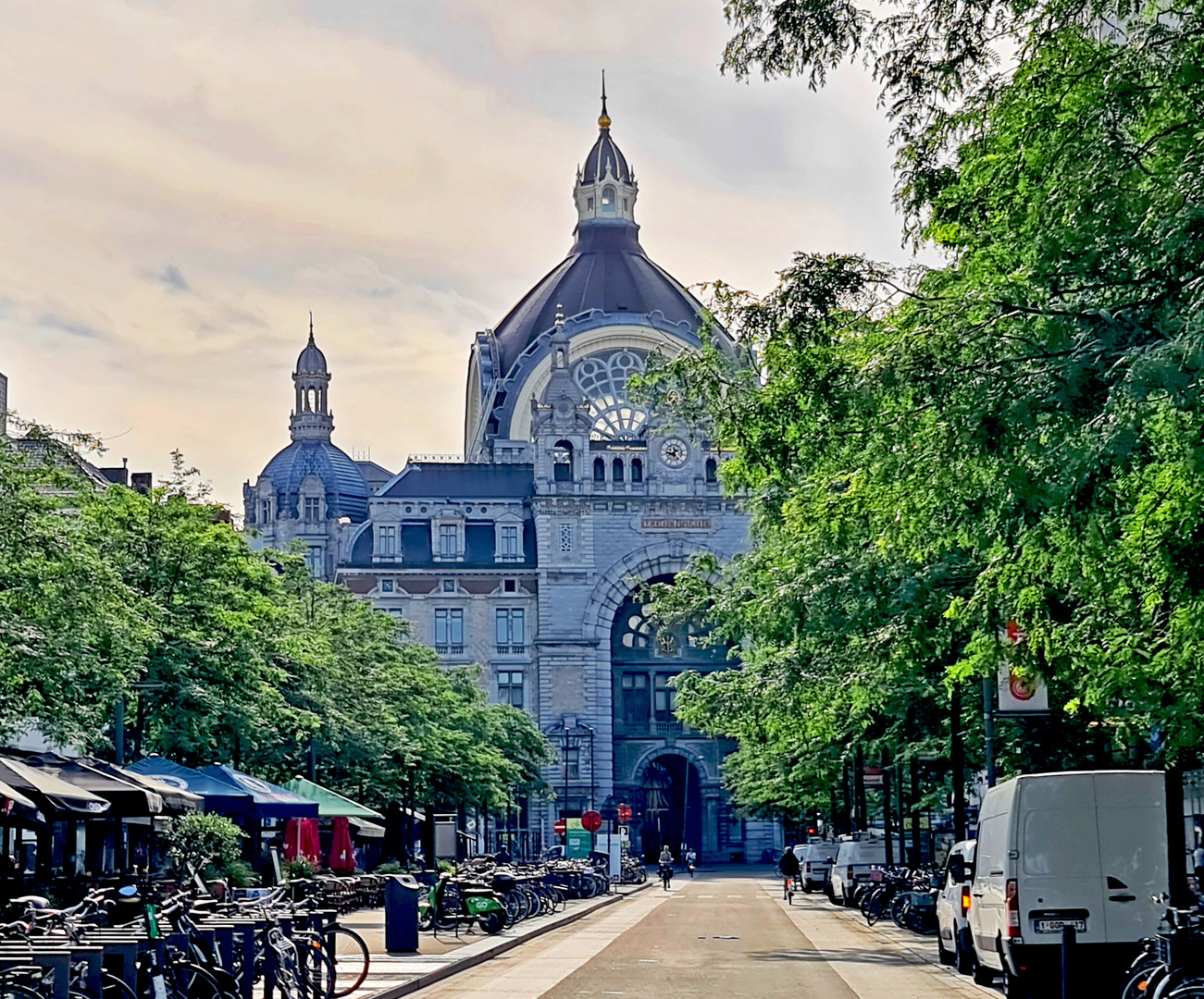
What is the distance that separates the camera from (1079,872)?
68.2 feet

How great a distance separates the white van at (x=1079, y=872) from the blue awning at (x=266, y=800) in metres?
18.1

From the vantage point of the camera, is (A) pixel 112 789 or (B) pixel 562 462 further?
(B) pixel 562 462

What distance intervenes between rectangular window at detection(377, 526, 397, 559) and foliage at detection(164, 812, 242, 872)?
80629 millimetres

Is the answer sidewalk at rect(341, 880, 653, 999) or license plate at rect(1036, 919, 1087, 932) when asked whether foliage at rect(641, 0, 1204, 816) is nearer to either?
license plate at rect(1036, 919, 1087, 932)

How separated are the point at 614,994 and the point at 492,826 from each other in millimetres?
95372

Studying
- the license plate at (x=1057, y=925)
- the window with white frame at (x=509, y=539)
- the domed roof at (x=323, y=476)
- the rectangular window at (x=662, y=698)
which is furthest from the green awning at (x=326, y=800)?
the domed roof at (x=323, y=476)

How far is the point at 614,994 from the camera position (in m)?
22.5

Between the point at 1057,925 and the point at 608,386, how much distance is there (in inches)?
4435

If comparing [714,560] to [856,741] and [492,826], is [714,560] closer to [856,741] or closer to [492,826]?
[856,741]

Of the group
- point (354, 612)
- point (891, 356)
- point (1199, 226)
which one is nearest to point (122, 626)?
point (891, 356)

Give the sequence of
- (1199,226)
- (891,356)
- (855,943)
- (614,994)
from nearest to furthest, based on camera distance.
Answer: (1199,226) < (891,356) < (614,994) < (855,943)

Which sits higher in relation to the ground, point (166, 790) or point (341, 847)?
point (166, 790)

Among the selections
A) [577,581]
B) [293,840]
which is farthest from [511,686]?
[293,840]

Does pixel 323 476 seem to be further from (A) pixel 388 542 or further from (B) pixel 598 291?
(B) pixel 598 291
